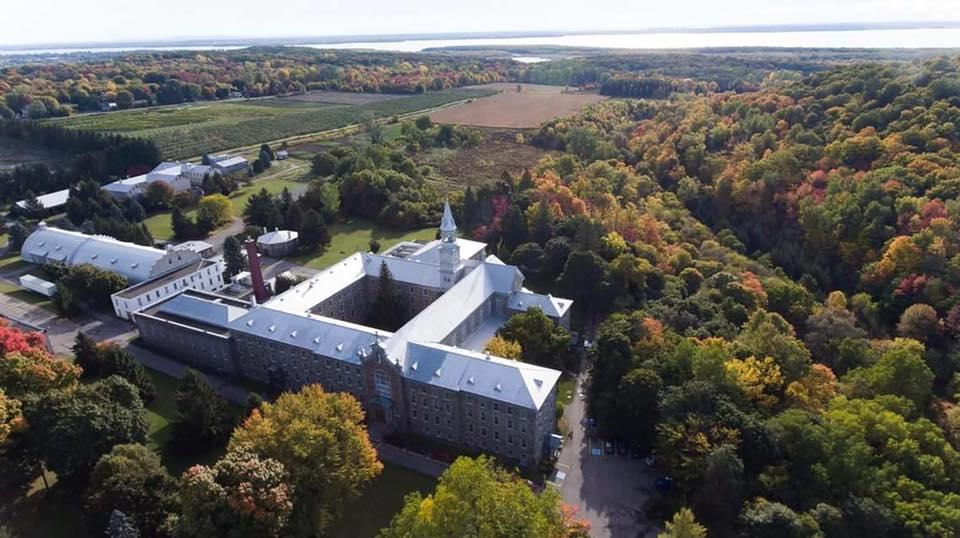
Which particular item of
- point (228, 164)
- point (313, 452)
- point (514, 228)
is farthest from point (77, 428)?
point (228, 164)

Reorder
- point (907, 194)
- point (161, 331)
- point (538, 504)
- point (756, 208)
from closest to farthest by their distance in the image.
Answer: point (538, 504) < point (161, 331) < point (907, 194) < point (756, 208)

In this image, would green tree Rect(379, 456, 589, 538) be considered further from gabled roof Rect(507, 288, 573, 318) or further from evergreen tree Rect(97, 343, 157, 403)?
evergreen tree Rect(97, 343, 157, 403)

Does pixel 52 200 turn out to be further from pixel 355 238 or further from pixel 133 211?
pixel 355 238

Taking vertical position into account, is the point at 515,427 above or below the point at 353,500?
above

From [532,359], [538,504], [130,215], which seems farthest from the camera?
[130,215]

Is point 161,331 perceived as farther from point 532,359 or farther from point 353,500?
point 532,359

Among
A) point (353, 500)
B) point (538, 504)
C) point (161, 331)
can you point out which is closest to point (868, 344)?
point (538, 504)
